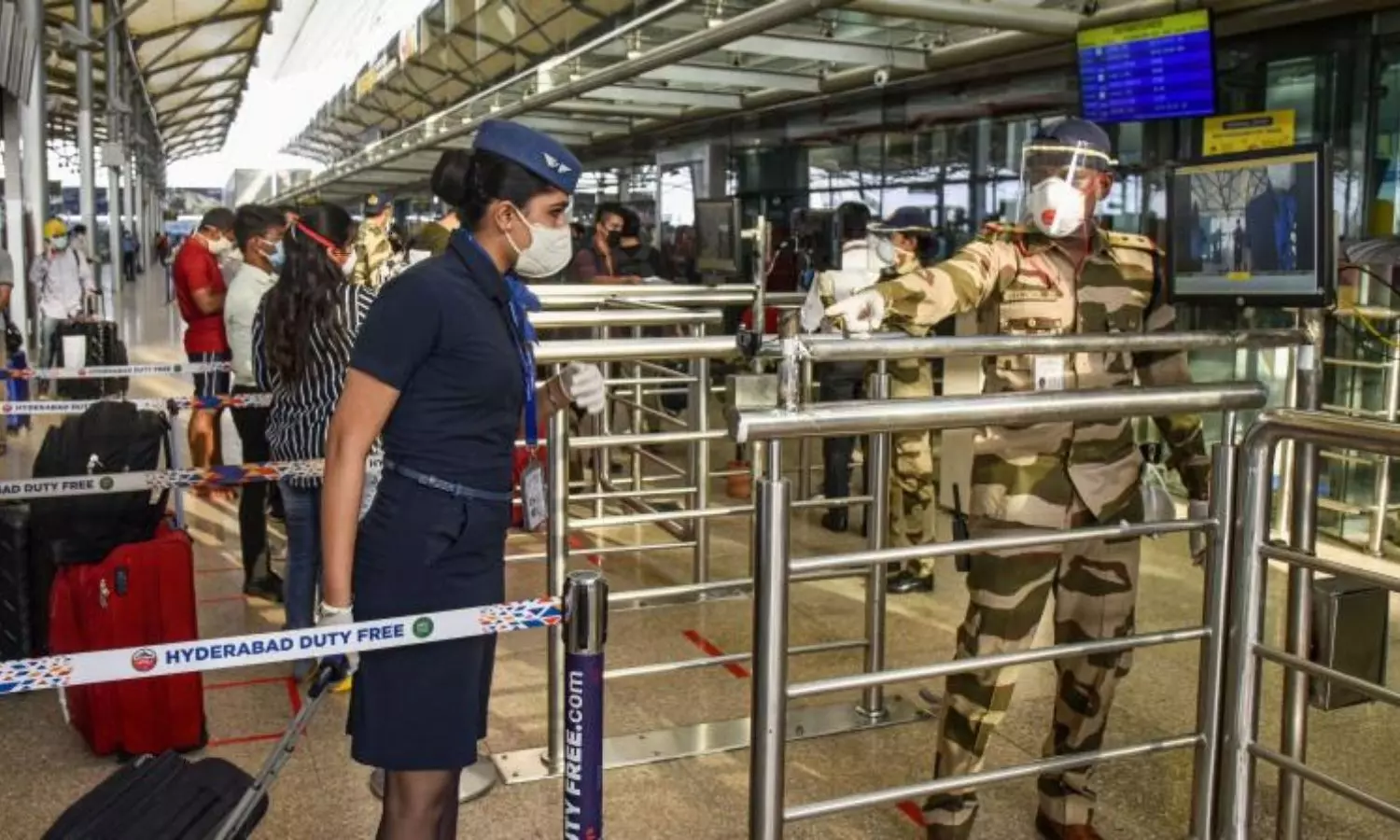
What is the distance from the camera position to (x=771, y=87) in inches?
384

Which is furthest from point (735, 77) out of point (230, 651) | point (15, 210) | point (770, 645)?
point (230, 651)

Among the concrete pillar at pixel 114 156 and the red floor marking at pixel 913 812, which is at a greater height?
the concrete pillar at pixel 114 156

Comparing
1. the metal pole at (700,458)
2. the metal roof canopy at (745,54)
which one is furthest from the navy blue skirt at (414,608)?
the metal roof canopy at (745,54)

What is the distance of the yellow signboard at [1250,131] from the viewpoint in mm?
6645

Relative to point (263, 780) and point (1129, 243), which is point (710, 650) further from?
point (263, 780)

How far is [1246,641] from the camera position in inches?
99.4

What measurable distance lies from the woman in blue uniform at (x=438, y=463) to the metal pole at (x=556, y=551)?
3.32 feet

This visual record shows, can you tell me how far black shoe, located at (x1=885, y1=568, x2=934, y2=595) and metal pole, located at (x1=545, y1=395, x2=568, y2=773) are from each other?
2.35m

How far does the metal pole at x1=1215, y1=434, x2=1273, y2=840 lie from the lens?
Answer: 2.48 meters

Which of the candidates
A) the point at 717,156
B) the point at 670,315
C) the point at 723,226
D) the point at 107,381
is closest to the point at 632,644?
the point at 670,315

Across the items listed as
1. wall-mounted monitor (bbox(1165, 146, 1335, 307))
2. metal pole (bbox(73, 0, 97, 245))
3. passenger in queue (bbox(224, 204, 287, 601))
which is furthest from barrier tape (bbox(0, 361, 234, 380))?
metal pole (bbox(73, 0, 97, 245))

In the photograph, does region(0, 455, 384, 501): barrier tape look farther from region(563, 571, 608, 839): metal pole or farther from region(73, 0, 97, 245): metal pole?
region(73, 0, 97, 245): metal pole

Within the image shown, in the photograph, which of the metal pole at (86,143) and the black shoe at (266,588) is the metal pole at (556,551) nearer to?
the black shoe at (266,588)

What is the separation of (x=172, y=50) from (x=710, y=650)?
1282 inches
